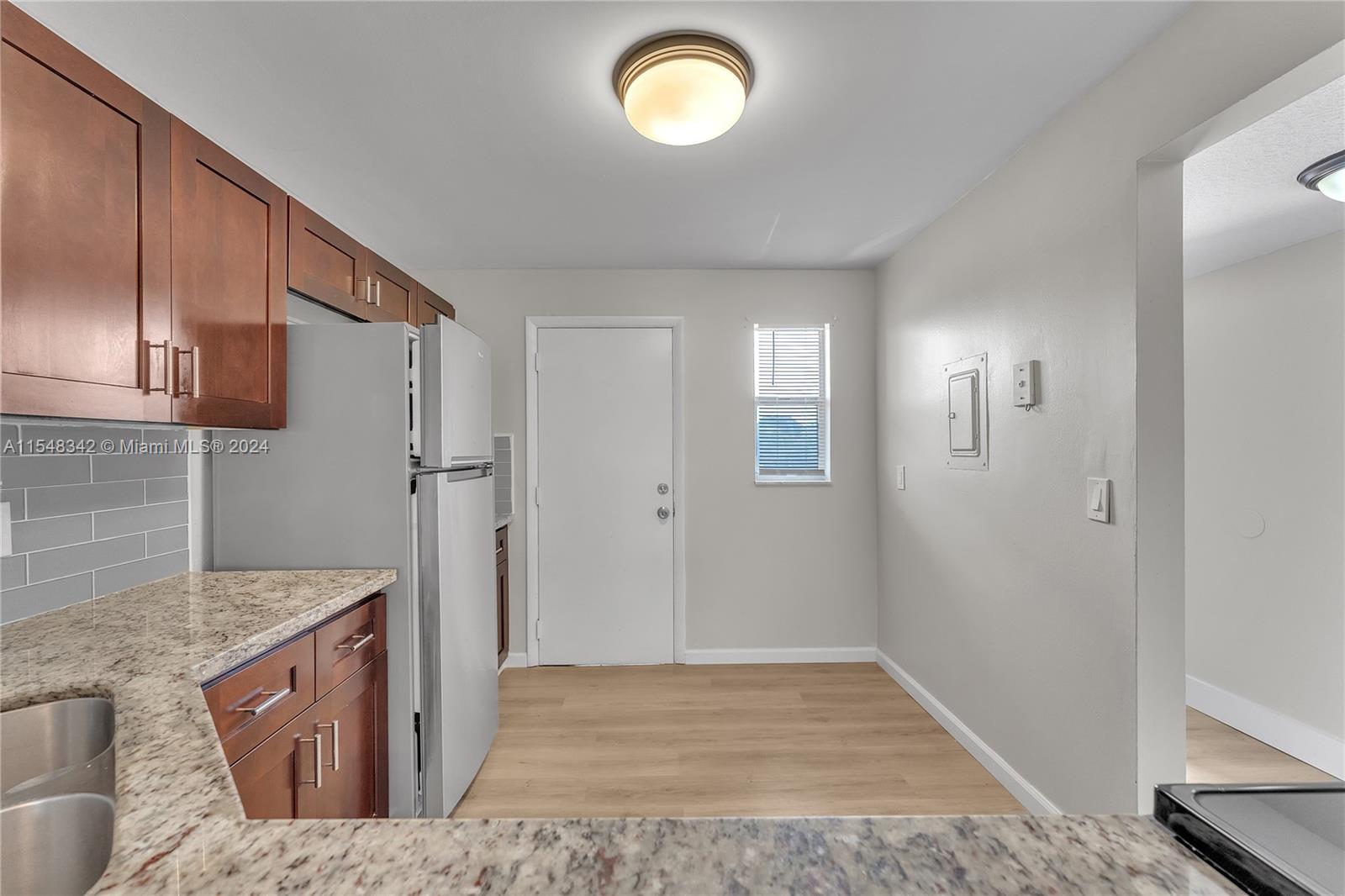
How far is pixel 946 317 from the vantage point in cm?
277

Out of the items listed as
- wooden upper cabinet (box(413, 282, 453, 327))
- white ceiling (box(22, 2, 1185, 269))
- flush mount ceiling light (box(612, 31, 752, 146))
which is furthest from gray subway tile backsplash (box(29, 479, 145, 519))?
flush mount ceiling light (box(612, 31, 752, 146))

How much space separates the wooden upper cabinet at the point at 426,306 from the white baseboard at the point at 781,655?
2422 millimetres

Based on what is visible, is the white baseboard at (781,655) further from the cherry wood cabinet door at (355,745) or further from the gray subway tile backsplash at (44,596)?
the gray subway tile backsplash at (44,596)

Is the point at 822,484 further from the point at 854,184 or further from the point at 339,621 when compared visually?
the point at 339,621

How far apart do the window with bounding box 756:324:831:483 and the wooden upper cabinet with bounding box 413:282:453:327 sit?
1856mm

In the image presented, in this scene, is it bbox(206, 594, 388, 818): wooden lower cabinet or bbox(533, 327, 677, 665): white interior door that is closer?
bbox(206, 594, 388, 818): wooden lower cabinet

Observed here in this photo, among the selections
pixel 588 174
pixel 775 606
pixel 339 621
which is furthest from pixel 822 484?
pixel 339 621

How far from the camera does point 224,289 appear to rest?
164cm

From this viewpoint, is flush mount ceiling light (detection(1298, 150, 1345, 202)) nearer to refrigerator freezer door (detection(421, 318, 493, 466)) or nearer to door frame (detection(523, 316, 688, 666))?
door frame (detection(523, 316, 688, 666))

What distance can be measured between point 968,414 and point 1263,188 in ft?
4.10

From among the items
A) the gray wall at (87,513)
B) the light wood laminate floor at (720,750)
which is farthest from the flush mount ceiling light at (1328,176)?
the gray wall at (87,513)

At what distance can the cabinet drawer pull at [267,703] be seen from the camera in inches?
51.3

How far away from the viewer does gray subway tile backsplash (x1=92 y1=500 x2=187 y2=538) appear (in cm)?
167

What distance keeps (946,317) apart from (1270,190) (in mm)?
1137
